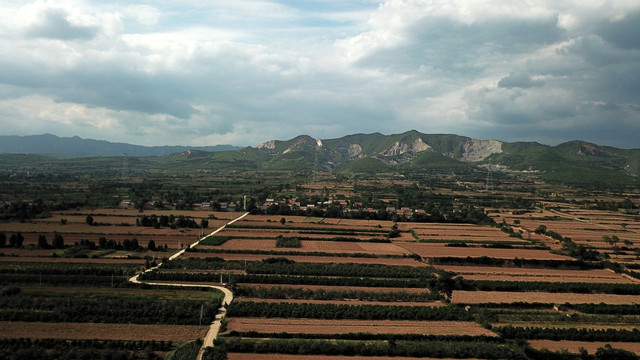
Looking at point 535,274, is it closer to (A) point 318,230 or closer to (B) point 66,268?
(A) point 318,230

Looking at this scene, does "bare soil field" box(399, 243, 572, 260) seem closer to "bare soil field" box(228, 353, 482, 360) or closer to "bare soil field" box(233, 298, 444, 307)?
"bare soil field" box(233, 298, 444, 307)

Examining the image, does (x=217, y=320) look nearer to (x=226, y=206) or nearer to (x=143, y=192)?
(x=226, y=206)

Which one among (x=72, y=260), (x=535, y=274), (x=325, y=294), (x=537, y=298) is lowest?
(x=72, y=260)

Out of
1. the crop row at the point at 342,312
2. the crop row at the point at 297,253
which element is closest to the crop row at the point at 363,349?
the crop row at the point at 342,312

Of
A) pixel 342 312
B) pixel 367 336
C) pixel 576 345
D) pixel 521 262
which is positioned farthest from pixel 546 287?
pixel 367 336

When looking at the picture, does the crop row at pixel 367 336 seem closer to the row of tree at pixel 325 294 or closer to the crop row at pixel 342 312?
the crop row at pixel 342 312

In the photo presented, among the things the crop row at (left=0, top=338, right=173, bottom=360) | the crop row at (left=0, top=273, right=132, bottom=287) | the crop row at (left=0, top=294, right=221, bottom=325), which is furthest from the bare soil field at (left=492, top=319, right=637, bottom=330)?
the crop row at (left=0, top=273, right=132, bottom=287)

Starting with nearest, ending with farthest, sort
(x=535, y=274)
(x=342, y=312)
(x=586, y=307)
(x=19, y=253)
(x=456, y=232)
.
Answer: (x=342, y=312), (x=586, y=307), (x=535, y=274), (x=19, y=253), (x=456, y=232)
